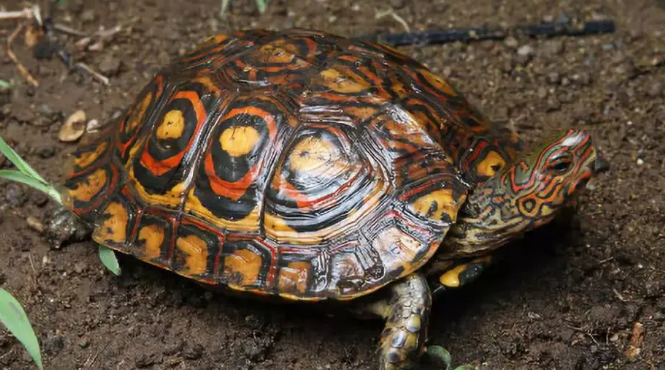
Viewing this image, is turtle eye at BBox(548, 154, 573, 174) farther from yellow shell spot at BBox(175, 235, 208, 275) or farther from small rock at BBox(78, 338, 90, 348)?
small rock at BBox(78, 338, 90, 348)

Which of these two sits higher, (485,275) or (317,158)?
(317,158)

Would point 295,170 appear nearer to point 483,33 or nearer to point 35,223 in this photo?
point 35,223

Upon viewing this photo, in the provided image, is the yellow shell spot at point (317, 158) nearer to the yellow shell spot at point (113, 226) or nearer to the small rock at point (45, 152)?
the yellow shell spot at point (113, 226)

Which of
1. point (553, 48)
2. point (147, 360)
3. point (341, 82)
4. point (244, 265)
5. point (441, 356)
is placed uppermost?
point (341, 82)

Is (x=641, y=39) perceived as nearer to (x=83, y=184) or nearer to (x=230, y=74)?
(x=230, y=74)

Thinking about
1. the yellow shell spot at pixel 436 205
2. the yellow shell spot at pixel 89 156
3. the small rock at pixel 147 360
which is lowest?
the small rock at pixel 147 360

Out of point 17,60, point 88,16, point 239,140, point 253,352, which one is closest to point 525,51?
point 239,140

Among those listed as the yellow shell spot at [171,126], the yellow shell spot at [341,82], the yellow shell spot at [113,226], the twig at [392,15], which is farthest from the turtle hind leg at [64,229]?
the twig at [392,15]

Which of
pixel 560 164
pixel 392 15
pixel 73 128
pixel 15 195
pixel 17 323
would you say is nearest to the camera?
pixel 17 323
